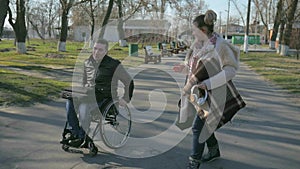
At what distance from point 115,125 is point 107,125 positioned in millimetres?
239

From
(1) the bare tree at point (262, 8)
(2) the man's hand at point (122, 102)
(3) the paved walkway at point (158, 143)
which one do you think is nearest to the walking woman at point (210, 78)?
(3) the paved walkway at point (158, 143)

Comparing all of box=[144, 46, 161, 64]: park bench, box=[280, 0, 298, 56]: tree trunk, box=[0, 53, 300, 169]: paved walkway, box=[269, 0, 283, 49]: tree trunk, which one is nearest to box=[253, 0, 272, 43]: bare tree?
box=[269, 0, 283, 49]: tree trunk

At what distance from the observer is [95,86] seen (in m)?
4.37

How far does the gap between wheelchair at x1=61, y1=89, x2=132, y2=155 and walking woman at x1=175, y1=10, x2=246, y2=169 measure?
1111 mm

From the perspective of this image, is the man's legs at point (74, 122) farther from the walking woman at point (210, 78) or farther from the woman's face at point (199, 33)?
the woman's face at point (199, 33)

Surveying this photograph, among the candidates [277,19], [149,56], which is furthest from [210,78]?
[277,19]

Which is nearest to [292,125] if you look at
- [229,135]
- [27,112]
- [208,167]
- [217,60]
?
[229,135]

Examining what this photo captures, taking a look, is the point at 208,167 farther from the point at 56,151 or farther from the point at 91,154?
the point at 56,151

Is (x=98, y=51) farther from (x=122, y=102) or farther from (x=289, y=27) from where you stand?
(x=289, y=27)

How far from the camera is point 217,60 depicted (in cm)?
363

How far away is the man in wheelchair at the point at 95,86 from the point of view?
436 centimetres

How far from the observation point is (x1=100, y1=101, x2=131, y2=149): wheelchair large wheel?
443 cm

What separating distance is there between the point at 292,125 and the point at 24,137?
176 inches

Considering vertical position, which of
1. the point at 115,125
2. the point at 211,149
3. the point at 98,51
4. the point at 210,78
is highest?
the point at 98,51
